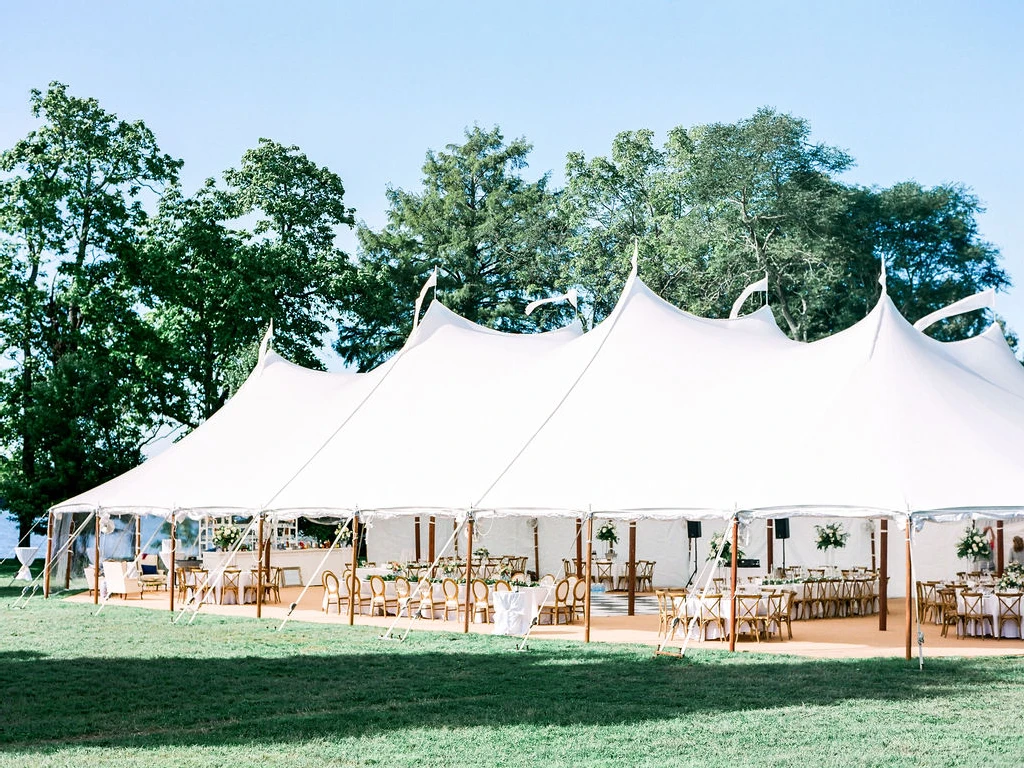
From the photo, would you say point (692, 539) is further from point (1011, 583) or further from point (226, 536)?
point (226, 536)

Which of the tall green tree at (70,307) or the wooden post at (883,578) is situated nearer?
the wooden post at (883,578)

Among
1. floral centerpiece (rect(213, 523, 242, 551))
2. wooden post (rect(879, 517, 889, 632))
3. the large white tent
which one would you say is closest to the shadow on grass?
the large white tent

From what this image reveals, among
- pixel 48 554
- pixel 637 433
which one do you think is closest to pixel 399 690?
pixel 637 433

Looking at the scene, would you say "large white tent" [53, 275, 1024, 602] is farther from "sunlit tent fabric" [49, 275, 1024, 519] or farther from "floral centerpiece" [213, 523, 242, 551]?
"floral centerpiece" [213, 523, 242, 551]

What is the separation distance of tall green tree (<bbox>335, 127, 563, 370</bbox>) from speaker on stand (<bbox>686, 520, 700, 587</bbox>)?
18.4m

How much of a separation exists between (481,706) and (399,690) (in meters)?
1.29

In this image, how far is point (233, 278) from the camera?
35.7 m

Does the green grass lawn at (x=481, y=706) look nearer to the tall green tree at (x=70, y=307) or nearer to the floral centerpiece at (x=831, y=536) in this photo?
the floral centerpiece at (x=831, y=536)

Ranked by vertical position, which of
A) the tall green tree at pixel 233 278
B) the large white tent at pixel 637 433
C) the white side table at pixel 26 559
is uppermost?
the tall green tree at pixel 233 278

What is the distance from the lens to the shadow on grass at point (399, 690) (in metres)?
10.1

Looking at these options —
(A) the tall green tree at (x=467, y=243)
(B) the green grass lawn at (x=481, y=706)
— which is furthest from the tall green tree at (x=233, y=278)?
(B) the green grass lawn at (x=481, y=706)

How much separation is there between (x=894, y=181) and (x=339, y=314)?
20.7 meters

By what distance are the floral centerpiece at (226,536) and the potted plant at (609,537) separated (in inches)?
332

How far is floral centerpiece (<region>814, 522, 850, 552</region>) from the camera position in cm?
2258
